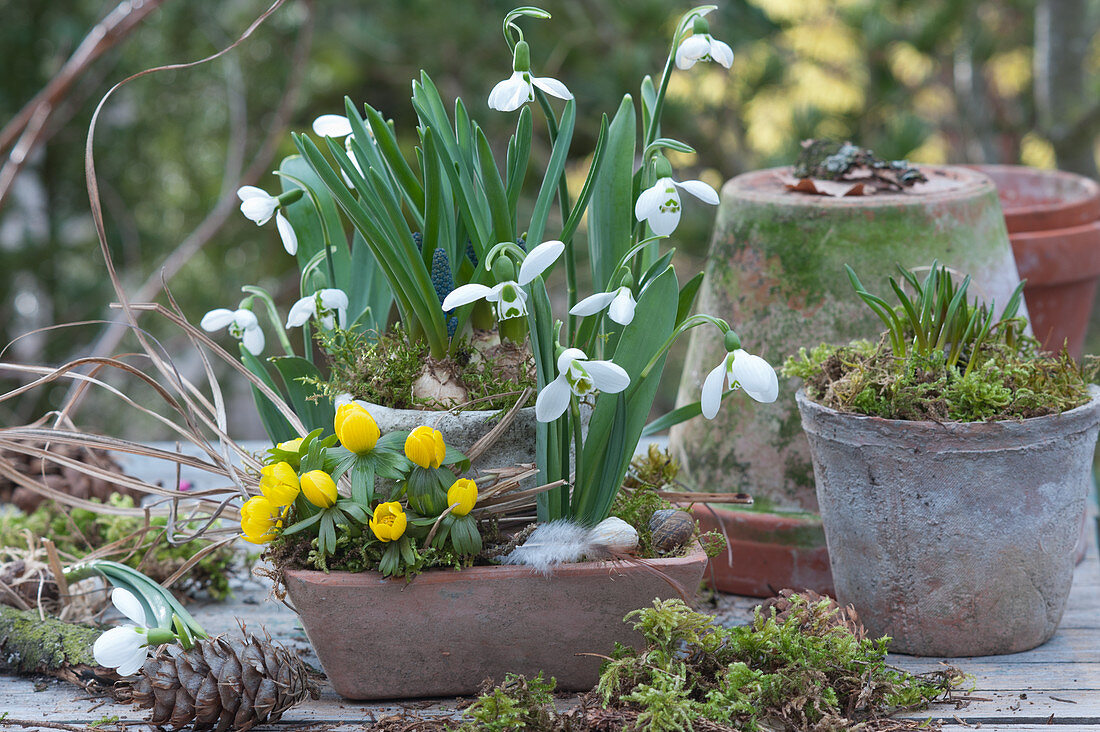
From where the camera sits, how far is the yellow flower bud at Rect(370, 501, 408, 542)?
0.84 meters

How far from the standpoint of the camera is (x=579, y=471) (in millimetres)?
941

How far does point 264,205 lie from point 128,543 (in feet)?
1.73

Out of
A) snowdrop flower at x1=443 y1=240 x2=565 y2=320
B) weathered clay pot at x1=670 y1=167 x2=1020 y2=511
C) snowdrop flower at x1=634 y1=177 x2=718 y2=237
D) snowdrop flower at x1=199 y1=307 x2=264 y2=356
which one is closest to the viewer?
snowdrop flower at x1=443 y1=240 x2=565 y2=320

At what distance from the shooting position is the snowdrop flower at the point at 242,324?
1.06 m

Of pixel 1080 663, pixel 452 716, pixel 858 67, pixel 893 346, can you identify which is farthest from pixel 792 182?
pixel 858 67

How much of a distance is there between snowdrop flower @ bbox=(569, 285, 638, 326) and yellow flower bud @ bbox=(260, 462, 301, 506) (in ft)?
0.98

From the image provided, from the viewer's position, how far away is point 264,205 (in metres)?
0.97

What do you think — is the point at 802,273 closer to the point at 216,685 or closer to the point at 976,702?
the point at 976,702

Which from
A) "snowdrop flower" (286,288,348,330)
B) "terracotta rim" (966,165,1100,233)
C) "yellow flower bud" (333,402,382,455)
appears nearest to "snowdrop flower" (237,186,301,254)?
"snowdrop flower" (286,288,348,330)

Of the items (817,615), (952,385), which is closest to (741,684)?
(817,615)

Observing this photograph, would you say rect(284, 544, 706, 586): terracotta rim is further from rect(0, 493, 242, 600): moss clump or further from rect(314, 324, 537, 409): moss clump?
rect(0, 493, 242, 600): moss clump

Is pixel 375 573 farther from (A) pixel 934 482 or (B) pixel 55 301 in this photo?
(B) pixel 55 301

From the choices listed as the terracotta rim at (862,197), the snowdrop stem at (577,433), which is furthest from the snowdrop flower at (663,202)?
the terracotta rim at (862,197)

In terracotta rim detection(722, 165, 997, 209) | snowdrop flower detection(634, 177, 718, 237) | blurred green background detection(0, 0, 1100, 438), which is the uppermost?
blurred green background detection(0, 0, 1100, 438)
